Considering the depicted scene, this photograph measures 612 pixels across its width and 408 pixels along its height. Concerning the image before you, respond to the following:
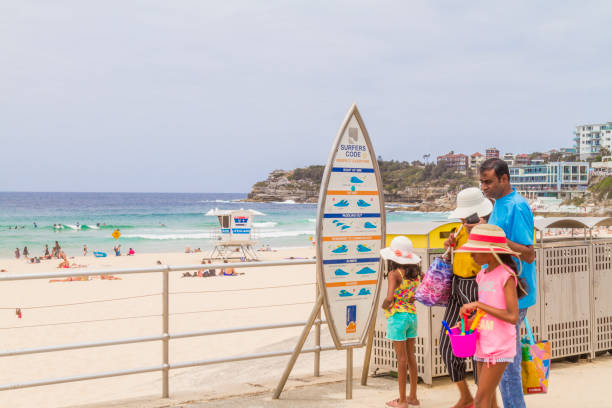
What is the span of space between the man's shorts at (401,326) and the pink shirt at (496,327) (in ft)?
3.20

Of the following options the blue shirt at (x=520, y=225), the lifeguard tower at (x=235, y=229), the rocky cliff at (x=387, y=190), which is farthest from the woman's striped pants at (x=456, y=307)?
the rocky cliff at (x=387, y=190)

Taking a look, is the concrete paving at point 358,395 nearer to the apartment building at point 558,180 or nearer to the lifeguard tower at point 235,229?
the lifeguard tower at point 235,229

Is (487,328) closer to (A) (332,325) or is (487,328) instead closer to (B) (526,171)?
(A) (332,325)

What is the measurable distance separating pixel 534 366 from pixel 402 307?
96 cm

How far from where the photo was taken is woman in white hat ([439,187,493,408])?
3.29m

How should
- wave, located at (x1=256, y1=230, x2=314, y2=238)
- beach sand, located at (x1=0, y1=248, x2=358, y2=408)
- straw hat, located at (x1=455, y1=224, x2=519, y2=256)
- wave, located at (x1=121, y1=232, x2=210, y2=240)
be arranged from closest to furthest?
straw hat, located at (x1=455, y1=224, x2=519, y2=256) < beach sand, located at (x1=0, y1=248, x2=358, y2=408) < wave, located at (x1=121, y1=232, x2=210, y2=240) < wave, located at (x1=256, y1=230, x2=314, y2=238)

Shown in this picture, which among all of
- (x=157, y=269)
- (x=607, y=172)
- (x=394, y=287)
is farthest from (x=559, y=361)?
(x=607, y=172)

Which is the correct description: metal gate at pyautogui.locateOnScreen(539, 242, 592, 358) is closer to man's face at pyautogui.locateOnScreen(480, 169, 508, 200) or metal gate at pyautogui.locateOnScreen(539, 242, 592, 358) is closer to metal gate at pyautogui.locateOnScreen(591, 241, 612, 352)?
metal gate at pyautogui.locateOnScreen(591, 241, 612, 352)

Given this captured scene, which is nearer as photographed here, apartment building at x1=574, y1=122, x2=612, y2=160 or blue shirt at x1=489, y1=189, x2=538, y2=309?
blue shirt at x1=489, y1=189, x2=538, y2=309

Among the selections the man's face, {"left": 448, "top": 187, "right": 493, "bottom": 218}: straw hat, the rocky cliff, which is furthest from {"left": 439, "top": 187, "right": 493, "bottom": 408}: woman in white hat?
the rocky cliff

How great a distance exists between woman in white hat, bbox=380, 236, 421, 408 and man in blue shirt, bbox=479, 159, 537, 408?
84cm

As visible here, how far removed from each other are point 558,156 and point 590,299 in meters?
141

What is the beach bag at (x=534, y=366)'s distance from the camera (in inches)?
122

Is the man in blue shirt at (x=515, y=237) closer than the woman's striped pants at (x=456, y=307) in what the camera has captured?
Yes
